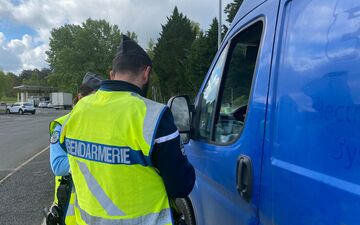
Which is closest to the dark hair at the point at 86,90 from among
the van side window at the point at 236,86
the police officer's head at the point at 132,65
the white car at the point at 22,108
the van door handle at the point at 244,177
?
the van side window at the point at 236,86

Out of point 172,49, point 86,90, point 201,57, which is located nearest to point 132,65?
point 86,90

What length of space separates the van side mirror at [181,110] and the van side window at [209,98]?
0.37 feet

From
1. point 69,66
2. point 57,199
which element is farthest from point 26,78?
point 57,199

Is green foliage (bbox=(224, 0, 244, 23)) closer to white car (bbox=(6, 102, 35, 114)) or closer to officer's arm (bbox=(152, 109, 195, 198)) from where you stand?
officer's arm (bbox=(152, 109, 195, 198))

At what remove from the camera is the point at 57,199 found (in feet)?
10.7

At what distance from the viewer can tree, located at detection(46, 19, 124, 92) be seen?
259ft

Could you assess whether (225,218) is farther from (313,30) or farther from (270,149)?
(313,30)

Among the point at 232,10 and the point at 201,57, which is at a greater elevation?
the point at 232,10

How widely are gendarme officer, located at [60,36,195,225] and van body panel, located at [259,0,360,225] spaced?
0.45 meters

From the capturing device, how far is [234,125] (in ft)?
8.59

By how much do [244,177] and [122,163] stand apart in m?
0.57

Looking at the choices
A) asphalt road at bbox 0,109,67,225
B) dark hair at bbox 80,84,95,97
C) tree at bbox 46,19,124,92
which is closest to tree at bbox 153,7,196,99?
tree at bbox 46,19,124,92

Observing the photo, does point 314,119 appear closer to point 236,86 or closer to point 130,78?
point 130,78

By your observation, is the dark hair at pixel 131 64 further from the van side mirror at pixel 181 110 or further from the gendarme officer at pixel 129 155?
the van side mirror at pixel 181 110
